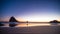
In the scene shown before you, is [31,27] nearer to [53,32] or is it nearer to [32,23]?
[32,23]

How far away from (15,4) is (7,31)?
517mm

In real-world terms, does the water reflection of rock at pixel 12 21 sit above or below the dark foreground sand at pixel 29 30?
above

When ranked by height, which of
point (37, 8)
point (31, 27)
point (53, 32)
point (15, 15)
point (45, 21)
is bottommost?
point (53, 32)

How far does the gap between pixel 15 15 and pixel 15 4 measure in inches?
8.0

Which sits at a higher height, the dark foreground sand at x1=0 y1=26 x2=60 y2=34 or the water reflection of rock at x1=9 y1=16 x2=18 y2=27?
the water reflection of rock at x1=9 y1=16 x2=18 y2=27

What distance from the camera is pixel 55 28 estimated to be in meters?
1.38

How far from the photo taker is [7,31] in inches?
54.2

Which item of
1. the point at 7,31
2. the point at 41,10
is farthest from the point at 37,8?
the point at 7,31

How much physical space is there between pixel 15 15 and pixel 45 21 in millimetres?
553

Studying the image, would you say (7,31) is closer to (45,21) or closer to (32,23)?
(32,23)

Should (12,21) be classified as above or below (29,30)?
above

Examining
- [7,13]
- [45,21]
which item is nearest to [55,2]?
[45,21]

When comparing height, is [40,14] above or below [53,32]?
above

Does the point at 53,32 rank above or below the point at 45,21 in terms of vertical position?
below
